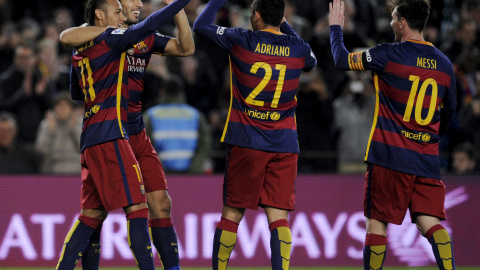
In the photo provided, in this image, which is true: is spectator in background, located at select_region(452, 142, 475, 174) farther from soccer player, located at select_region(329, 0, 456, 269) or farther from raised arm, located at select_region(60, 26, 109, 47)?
raised arm, located at select_region(60, 26, 109, 47)

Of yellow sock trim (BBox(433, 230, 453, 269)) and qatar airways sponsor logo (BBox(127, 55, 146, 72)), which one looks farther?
qatar airways sponsor logo (BBox(127, 55, 146, 72))

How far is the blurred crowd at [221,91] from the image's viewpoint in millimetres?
10336

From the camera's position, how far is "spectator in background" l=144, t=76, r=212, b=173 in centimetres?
1004

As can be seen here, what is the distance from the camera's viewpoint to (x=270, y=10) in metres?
6.55

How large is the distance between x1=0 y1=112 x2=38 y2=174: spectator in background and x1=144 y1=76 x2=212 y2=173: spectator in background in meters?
1.46

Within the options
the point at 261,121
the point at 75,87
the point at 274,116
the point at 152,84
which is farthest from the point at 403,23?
the point at 152,84

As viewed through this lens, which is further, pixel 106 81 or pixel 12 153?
pixel 12 153

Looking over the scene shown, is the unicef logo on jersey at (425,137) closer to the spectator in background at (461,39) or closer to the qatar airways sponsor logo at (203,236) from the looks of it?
the qatar airways sponsor logo at (203,236)

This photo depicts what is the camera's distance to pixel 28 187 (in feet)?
31.1

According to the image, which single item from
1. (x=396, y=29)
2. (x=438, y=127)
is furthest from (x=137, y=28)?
(x=438, y=127)

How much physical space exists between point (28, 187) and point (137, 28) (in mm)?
3981

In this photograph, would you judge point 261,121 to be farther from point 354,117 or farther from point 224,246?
point 354,117

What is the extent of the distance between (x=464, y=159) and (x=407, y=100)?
396cm

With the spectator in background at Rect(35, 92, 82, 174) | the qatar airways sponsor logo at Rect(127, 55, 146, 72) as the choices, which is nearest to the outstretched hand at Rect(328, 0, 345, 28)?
the qatar airways sponsor logo at Rect(127, 55, 146, 72)
